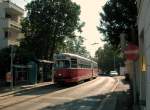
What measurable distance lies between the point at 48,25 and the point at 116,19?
28570mm

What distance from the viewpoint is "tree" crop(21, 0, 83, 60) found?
57.3 meters

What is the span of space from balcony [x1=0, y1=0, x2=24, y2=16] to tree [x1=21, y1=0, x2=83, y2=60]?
179 cm

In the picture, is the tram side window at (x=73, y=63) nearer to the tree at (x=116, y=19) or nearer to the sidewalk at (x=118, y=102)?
the tree at (x=116, y=19)

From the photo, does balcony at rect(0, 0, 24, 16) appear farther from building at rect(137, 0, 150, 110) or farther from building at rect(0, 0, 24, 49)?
building at rect(137, 0, 150, 110)

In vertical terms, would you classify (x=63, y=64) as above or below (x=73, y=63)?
below

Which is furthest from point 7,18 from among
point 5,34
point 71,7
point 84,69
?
point 84,69

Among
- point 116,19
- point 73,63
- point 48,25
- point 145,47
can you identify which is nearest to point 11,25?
point 48,25

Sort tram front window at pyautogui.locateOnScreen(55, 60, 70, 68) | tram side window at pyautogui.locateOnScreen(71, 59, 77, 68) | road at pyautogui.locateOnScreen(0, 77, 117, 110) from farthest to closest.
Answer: tram side window at pyautogui.locateOnScreen(71, 59, 77, 68), tram front window at pyautogui.locateOnScreen(55, 60, 70, 68), road at pyautogui.locateOnScreen(0, 77, 117, 110)

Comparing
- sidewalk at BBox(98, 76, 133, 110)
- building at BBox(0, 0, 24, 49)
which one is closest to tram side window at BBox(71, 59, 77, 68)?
sidewalk at BBox(98, 76, 133, 110)

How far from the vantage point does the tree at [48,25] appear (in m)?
57.3

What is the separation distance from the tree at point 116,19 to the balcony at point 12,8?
28497mm

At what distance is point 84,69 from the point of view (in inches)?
1788

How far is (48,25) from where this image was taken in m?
57.8

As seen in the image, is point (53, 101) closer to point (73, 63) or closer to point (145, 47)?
point (145, 47)
